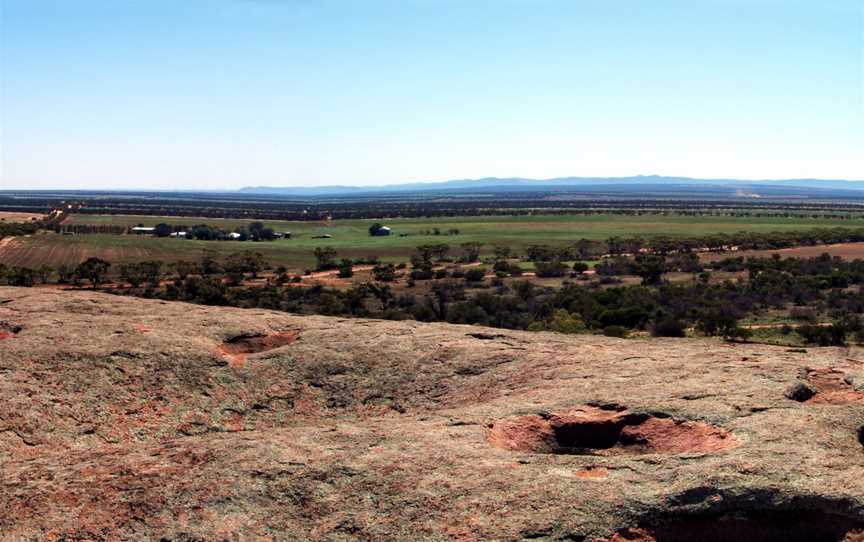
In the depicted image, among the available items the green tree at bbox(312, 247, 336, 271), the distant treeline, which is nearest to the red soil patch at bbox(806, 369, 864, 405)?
the distant treeline

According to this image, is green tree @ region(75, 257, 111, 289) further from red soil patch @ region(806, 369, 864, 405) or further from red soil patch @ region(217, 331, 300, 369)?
red soil patch @ region(806, 369, 864, 405)

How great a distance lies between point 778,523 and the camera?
33.0 feet

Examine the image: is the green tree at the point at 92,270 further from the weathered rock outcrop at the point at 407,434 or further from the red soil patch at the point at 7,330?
the weathered rock outcrop at the point at 407,434

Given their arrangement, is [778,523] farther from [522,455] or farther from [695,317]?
[695,317]

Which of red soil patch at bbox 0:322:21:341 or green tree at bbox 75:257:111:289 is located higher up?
red soil patch at bbox 0:322:21:341

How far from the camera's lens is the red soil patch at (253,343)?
16.8 metres

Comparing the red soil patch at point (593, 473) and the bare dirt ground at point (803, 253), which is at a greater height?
the red soil patch at point (593, 473)

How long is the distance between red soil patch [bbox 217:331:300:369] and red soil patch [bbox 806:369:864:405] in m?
11.1

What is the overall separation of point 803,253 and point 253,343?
11178 centimetres

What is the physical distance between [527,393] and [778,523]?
16.6 ft

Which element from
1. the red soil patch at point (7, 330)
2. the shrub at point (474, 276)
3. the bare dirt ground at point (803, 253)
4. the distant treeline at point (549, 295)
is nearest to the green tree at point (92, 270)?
the distant treeline at point (549, 295)

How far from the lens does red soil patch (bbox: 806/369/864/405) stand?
1306 centimetres

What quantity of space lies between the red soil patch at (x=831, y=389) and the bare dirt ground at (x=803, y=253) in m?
96.4

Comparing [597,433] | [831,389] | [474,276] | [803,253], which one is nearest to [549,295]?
[474,276]
